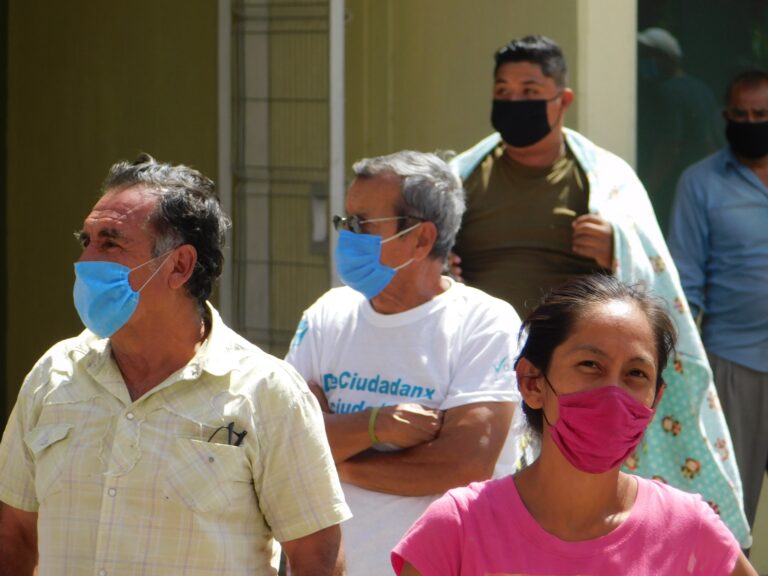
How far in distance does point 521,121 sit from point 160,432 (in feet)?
7.21

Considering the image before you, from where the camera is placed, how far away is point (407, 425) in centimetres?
354

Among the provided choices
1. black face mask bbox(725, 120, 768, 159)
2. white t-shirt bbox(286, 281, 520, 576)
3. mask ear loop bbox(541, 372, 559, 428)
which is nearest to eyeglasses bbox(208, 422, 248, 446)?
mask ear loop bbox(541, 372, 559, 428)

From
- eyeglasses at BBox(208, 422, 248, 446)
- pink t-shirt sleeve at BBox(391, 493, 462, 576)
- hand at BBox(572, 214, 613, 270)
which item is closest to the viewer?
pink t-shirt sleeve at BBox(391, 493, 462, 576)

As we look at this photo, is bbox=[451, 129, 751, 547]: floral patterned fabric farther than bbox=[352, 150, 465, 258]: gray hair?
Yes

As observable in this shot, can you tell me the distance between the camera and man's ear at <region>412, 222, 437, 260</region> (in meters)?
3.87

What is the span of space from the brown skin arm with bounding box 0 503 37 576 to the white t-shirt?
2.94ft

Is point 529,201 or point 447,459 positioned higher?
point 529,201

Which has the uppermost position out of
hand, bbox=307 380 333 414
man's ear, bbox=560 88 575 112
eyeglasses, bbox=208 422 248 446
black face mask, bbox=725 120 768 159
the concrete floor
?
man's ear, bbox=560 88 575 112

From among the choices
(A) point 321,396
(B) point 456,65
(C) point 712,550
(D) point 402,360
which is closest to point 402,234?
(D) point 402,360

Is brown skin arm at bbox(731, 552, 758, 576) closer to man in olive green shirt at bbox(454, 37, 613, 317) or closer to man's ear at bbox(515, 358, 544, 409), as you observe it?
man's ear at bbox(515, 358, 544, 409)

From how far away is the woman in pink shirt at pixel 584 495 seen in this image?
8.37 feet

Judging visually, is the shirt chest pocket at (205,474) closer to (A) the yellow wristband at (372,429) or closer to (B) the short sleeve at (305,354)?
(A) the yellow wristband at (372,429)

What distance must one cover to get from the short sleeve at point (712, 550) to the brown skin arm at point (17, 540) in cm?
131

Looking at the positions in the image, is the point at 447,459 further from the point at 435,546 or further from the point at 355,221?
the point at 435,546
